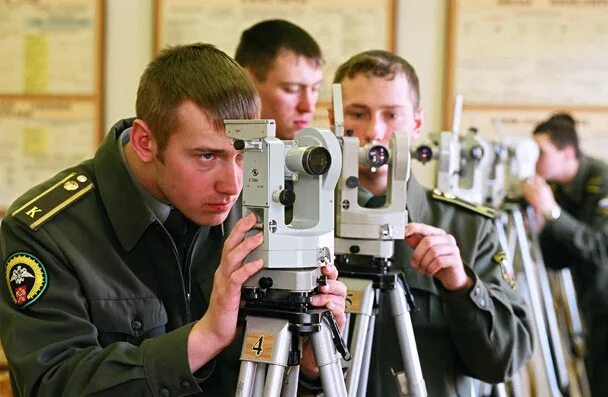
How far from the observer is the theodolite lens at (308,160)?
1439mm

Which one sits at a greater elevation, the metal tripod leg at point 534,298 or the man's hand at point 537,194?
the man's hand at point 537,194

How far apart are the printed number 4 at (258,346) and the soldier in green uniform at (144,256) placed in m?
0.04

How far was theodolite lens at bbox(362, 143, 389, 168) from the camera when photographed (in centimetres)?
187

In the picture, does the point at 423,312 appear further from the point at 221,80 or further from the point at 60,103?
the point at 60,103

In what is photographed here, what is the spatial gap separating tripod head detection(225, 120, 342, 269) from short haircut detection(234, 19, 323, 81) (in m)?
1.41

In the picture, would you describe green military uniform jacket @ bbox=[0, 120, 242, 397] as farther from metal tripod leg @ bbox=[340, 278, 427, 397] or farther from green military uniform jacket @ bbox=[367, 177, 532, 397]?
green military uniform jacket @ bbox=[367, 177, 532, 397]

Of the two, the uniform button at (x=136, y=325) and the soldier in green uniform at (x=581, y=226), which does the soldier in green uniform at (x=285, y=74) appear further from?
the soldier in green uniform at (x=581, y=226)

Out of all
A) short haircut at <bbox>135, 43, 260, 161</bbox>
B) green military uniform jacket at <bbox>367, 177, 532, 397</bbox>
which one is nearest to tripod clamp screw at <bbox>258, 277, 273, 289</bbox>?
short haircut at <bbox>135, 43, 260, 161</bbox>

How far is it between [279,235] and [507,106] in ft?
11.1

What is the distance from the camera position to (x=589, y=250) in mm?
4176

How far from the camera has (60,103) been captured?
4621 millimetres

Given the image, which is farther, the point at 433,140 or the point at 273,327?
the point at 433,140

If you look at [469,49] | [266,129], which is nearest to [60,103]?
[469,49]

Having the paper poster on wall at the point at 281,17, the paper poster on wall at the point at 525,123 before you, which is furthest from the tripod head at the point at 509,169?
the paper poster on wall at the point at 281,17
